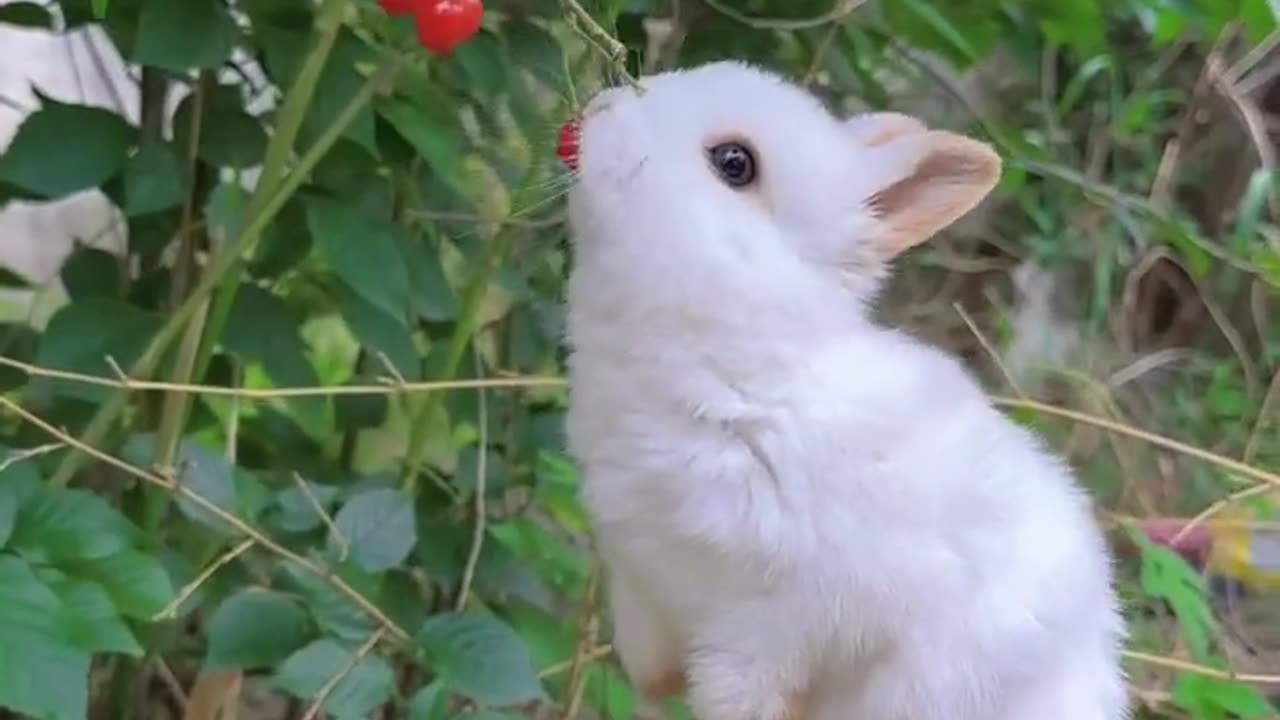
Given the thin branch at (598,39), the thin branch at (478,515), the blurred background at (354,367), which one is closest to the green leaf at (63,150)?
the blurred background at (354,367)

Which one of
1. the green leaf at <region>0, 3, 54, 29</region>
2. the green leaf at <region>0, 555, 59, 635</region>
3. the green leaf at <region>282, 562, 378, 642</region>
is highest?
the green leaf at <region>0, 3, 54, 29</region>

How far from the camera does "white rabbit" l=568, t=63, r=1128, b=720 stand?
1.44 ft

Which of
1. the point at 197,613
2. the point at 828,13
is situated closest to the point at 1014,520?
the point at 828,13

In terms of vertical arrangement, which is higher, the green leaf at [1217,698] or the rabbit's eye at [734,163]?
the rabbit's eye at [734,163]

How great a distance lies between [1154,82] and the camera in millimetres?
1406

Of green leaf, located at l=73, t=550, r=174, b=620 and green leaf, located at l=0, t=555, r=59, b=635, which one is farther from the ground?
green leaf, located at l=0, t=555, r=59, b=635

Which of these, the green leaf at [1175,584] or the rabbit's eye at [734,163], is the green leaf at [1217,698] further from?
the rabbit's eye at [734,163]

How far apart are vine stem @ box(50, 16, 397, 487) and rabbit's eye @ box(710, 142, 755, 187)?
0.67ft

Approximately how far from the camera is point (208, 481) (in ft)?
2.21

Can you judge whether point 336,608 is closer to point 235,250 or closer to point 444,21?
point 235,250

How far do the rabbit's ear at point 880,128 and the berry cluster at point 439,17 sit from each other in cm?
12

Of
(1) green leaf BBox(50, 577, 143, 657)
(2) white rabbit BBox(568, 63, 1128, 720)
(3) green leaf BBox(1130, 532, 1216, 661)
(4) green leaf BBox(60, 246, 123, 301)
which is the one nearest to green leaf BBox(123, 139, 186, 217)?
(4) green leaf BBox(60, 246, 123, 301)

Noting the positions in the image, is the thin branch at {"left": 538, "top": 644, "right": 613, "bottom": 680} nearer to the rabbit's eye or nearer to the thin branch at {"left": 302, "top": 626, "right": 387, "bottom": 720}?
the thin branch at {"left": 302, "top": 626, "right": 387, "bottom": 720}

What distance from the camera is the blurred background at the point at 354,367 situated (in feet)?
2.05
